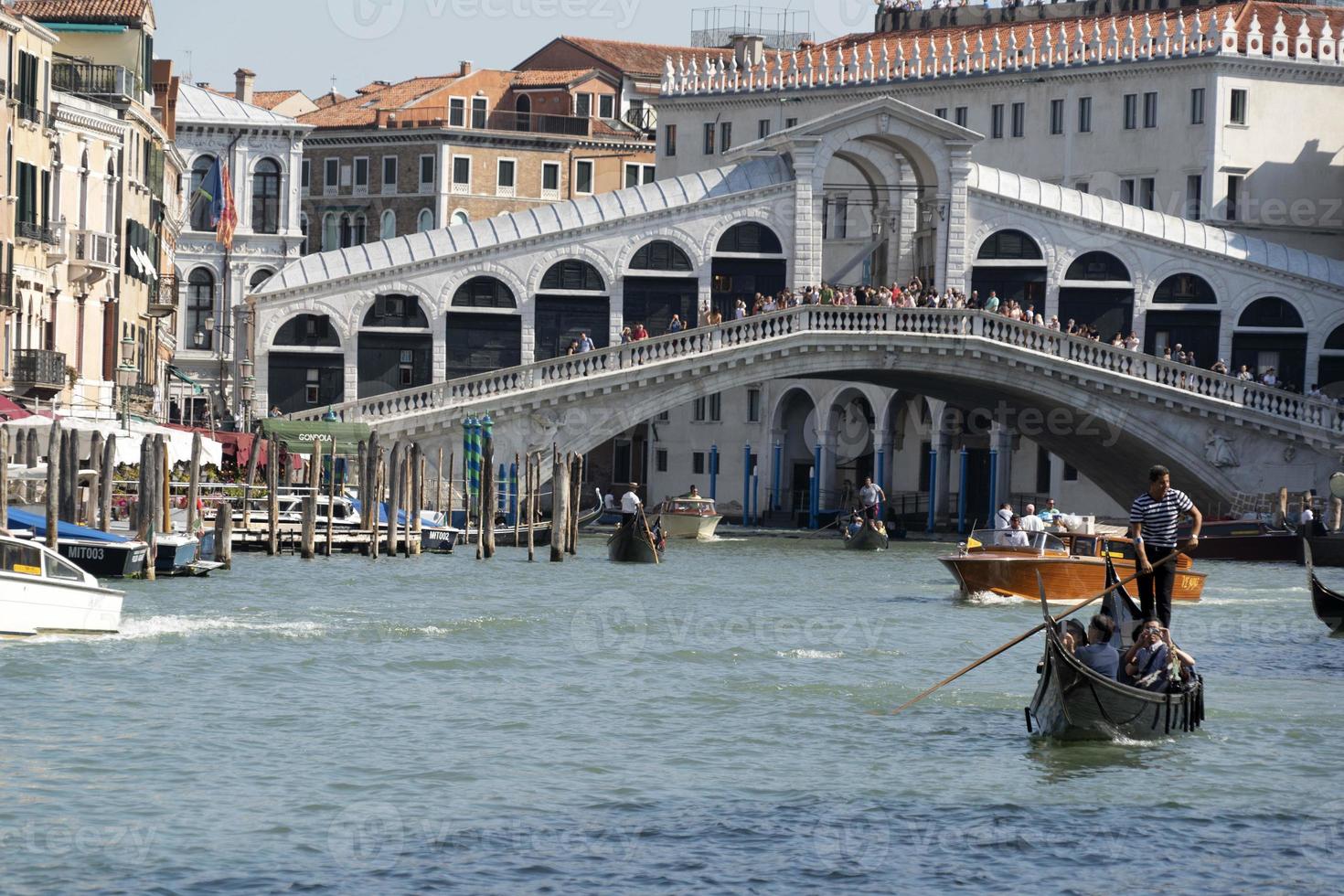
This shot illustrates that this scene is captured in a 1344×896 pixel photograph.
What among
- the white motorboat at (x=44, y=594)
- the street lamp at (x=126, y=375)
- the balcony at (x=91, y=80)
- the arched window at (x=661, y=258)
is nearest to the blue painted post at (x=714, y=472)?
the arched window at (x=661, y=258)

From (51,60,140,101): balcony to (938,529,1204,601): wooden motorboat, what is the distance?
16.0 metres

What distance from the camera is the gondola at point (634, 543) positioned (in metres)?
36.8

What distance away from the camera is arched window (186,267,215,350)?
57.7 m

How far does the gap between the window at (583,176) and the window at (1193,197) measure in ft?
61.1

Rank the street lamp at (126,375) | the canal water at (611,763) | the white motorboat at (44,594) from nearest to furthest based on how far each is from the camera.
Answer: the canal water at (611,763) < the white motorboat at (44,594) < the street lamp at (126,375)

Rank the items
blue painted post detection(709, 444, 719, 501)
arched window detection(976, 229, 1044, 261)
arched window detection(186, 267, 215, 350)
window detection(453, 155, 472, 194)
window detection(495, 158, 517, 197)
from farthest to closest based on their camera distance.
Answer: window detection(495, 158, 517, 197) < window detection(453, 155, 472, 194) < blue painted post detection(709, 444, 719, 501) < arched window detection(186, 267, 215, 350) < arched window detection(976, 229, 1044, 261)

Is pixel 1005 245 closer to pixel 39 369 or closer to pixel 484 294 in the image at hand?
pixel 484 294

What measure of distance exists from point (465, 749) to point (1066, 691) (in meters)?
4.01

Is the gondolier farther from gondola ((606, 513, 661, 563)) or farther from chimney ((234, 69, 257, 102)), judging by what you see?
chimney ((234, 69, 257, 102))

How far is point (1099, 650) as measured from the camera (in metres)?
17.3

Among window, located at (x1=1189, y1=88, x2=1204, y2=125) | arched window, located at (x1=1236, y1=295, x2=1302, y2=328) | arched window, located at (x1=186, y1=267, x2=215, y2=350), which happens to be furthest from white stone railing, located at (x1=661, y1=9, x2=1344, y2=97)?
arched window, located at (x1=186, y1=267, x2=215, y2=350)

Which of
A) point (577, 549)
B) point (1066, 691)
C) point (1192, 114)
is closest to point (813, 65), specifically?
point (1192, 114)

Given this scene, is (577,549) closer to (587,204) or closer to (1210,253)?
(587,204)

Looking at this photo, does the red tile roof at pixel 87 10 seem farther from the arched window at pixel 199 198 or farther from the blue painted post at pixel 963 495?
the blue painted post at pixel 963 495
